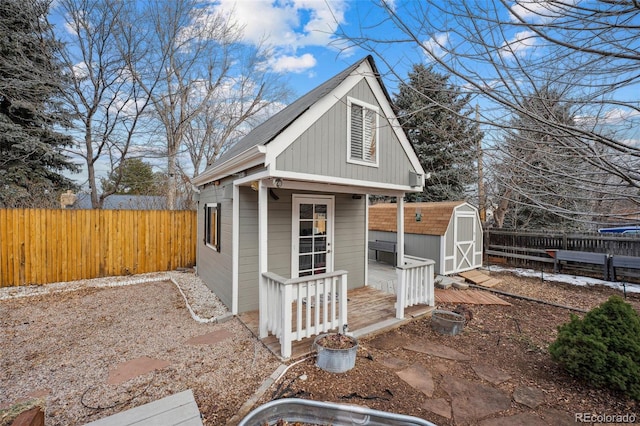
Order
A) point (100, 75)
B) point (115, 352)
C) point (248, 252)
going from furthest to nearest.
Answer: point (100, 75) < point (248, 252) < point (115, 352)

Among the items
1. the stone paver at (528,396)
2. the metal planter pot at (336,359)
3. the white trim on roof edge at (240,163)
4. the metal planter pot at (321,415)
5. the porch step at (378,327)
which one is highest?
the white trim on roof edge at (240,163)

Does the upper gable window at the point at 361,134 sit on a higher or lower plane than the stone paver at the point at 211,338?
higher

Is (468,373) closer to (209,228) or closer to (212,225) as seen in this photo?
(212,225)

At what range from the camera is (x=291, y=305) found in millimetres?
3311

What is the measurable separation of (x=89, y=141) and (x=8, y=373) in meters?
9.80

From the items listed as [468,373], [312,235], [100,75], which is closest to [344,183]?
[312,235]

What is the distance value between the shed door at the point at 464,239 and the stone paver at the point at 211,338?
6748mm

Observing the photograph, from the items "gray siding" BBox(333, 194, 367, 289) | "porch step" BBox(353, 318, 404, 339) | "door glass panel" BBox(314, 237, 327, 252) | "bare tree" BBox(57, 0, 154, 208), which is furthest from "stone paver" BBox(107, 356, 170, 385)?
"bare tree" BBox(57, 0, 154, 208)

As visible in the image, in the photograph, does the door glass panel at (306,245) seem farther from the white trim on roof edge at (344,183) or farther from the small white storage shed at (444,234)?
the small white storage shed at (444,234)

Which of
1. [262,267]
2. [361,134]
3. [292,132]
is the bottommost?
[262,267]

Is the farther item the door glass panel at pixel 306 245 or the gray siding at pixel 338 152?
the door glass panel at pixel 306 245

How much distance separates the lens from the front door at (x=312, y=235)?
17.3ft

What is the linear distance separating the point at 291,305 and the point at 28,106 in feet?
37.6

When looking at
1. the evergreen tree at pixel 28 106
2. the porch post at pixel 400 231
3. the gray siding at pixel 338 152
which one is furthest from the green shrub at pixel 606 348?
the evergreen tree at pixel 28 106
